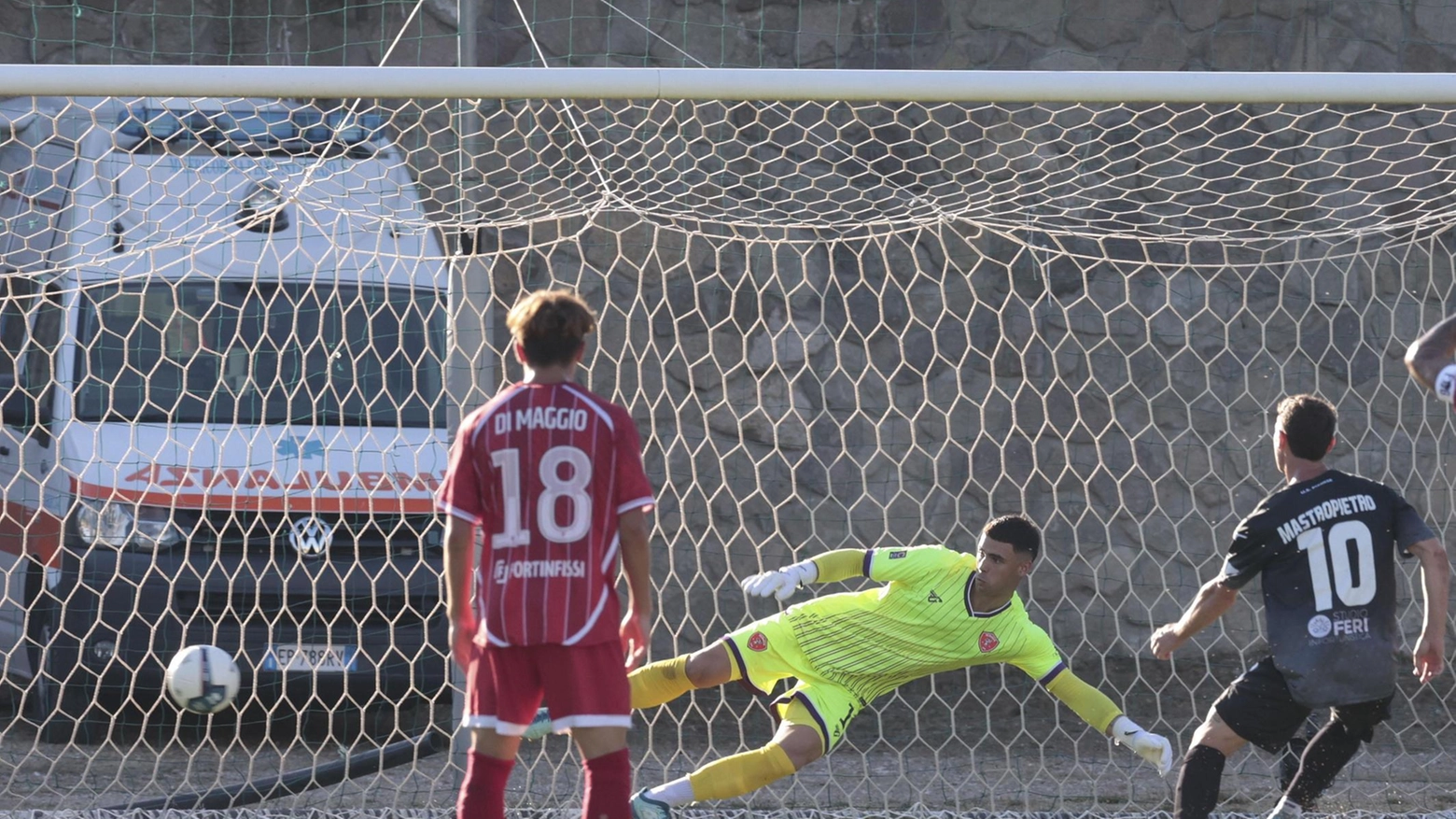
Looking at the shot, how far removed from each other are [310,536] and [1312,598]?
3201mm

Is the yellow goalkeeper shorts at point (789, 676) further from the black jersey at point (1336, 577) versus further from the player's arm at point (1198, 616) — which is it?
the black jersey at point (1336, 577)

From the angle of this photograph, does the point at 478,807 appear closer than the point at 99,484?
Yes

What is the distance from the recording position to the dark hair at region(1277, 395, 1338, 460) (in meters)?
4.10

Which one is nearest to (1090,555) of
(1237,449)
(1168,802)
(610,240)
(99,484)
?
(1237,449)

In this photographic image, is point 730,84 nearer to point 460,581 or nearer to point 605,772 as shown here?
point 460,581

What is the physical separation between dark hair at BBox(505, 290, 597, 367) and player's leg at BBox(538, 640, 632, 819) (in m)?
0.58

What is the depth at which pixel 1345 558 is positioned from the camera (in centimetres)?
406

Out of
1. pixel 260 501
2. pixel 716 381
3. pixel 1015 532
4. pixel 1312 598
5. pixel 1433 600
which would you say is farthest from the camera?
pixel 716 381

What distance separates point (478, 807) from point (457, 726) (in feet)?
5.37

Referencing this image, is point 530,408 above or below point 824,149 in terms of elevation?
below

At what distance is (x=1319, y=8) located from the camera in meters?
6.97

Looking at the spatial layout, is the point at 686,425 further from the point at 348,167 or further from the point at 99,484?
the point at 99,484

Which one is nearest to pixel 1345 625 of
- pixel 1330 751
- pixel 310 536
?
pixel 1330 751

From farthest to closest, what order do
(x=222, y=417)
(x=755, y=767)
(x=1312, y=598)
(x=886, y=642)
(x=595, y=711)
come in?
(x=222, y=417) < (x=886, y=642) < (x=755, y=767) < (x=1312, y=598) < (x=595, y=711)
